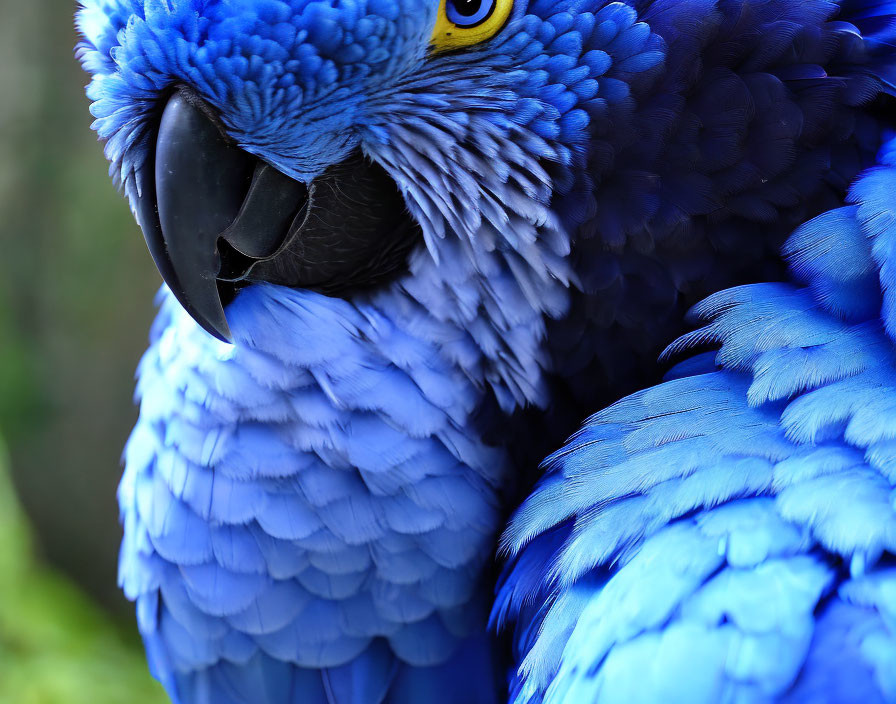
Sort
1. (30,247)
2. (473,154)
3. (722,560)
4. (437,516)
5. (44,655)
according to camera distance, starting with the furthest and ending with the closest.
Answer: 1. (30,247)
2. (44,655)
3. (437,516)
4. (473,154)
5. (722,560)

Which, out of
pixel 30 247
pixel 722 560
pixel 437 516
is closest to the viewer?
pixel 722 560

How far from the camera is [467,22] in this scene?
77 cm

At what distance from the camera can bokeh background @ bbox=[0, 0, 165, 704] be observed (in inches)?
101

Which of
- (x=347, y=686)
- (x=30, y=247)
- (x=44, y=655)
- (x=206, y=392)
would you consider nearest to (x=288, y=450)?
(x=206, y=392)

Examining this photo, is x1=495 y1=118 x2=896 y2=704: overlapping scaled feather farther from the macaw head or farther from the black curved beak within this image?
the black curved beak

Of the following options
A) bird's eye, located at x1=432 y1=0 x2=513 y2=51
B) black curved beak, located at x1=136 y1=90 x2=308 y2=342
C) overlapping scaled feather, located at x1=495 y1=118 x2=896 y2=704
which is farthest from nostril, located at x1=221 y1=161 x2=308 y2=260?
overlapping scaled feather, located at x1=495 y1=118 x2=896 y2=704

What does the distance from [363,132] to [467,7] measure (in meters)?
0.14

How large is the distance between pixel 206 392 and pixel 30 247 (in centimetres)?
197

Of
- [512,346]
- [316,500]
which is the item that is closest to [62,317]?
[316,500]

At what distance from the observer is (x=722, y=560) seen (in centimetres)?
72

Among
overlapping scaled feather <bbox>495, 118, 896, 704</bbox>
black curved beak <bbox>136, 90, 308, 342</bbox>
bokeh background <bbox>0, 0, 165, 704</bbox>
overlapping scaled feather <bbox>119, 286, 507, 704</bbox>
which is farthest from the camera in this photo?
bokeh background <bbox>0, 0, 165, 704</bbox>

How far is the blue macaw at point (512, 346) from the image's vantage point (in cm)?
72

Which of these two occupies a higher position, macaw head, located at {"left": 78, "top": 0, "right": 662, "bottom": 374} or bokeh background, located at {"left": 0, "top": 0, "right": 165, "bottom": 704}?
macaw head, located at {"left": 78, "top": 0, "right": 662, "bottom": 374}

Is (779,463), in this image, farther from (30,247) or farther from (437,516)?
(30,247)
